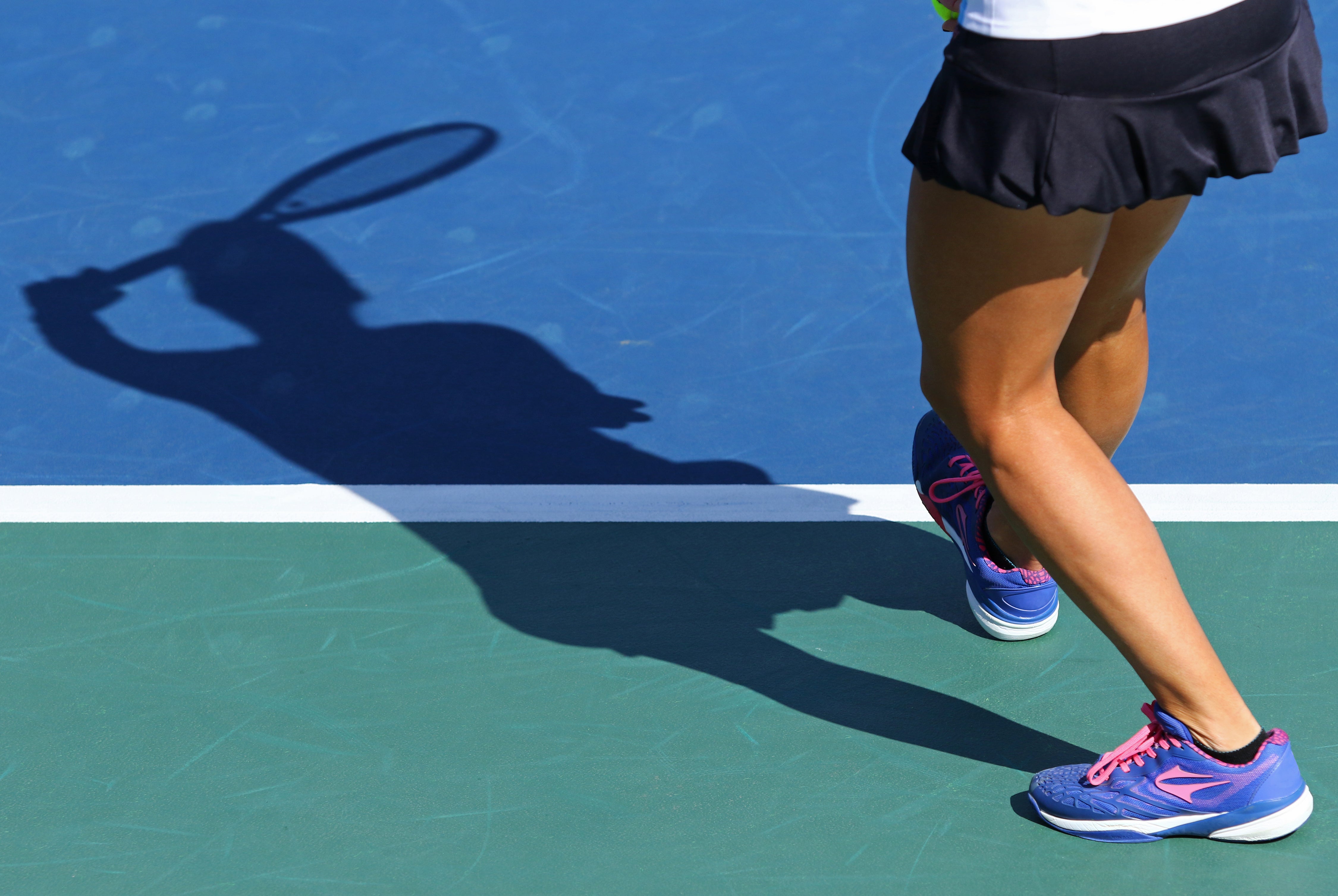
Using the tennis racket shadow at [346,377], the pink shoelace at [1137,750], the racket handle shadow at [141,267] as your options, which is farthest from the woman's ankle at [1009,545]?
the racket handle shadow at [141,267]

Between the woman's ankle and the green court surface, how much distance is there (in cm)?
A: 16

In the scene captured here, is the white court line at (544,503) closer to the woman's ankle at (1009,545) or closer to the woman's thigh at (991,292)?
the woman's ankle at (1009,545)

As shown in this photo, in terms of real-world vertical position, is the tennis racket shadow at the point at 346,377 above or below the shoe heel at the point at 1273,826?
below

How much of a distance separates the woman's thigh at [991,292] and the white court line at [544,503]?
100 cm

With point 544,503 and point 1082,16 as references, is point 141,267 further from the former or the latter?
point 1082,16

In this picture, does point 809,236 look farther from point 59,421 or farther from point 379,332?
point 59,421

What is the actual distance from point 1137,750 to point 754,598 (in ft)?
2.68

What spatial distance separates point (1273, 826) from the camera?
1.90 meters

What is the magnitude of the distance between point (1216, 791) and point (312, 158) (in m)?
3.40

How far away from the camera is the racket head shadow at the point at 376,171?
13.4 ft

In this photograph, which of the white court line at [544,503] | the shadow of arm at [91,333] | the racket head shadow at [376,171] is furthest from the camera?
the racket head shadow at [376,171]

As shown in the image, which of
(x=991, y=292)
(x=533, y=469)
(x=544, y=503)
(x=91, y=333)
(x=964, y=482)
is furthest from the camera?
(x=91, y=333)

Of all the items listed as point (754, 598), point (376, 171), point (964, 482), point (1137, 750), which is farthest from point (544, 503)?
point (376, 171)

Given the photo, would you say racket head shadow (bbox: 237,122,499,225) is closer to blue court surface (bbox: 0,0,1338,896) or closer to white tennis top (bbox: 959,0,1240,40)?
blue court surface (bbox: 0,0,1338,896)
